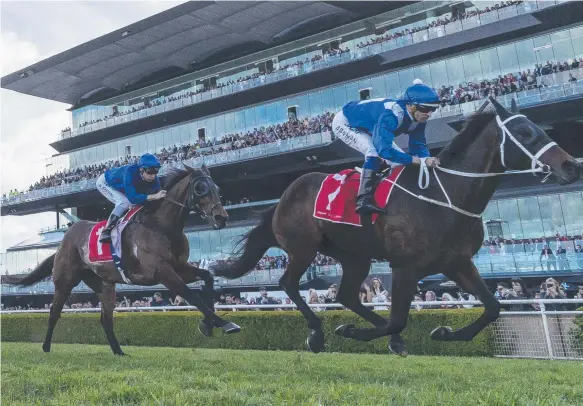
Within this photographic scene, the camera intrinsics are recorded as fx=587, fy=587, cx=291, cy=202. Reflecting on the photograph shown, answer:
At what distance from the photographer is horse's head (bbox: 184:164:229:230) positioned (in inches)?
247

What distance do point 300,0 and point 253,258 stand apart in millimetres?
24749

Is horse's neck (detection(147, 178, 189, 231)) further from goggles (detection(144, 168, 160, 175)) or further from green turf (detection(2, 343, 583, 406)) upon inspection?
green turf (detection(2, 343, 583, 406))

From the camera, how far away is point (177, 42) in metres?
33.2

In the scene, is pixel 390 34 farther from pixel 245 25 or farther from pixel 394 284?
pixel 394 284

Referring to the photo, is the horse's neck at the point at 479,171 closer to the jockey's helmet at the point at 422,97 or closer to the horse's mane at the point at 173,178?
the jockey's helmet at the point at 422,97

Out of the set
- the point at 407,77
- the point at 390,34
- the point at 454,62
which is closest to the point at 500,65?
the point at 454,62

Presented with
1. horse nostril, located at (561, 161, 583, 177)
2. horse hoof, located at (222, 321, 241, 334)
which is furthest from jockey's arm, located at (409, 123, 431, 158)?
horse hoof, located at (222, 321, 241, 334)

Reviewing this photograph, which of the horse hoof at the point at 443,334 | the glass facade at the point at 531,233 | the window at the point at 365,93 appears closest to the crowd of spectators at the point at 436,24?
the window at the point at 365,93

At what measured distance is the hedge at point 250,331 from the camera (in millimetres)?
9273

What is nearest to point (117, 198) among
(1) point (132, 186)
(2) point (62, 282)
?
(1) point (132, 186)

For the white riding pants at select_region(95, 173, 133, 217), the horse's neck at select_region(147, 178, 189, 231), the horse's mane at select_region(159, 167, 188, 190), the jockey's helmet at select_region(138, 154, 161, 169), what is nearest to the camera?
the horse's neck at select_region(147, 178, 189, 231)

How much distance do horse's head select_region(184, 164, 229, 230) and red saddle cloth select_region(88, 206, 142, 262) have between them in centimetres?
78

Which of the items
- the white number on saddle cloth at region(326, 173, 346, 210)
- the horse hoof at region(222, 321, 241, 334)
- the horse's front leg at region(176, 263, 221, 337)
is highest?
the white number on saddle cloth at region(326, 173, 346, 210)

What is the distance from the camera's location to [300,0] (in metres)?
28.5
